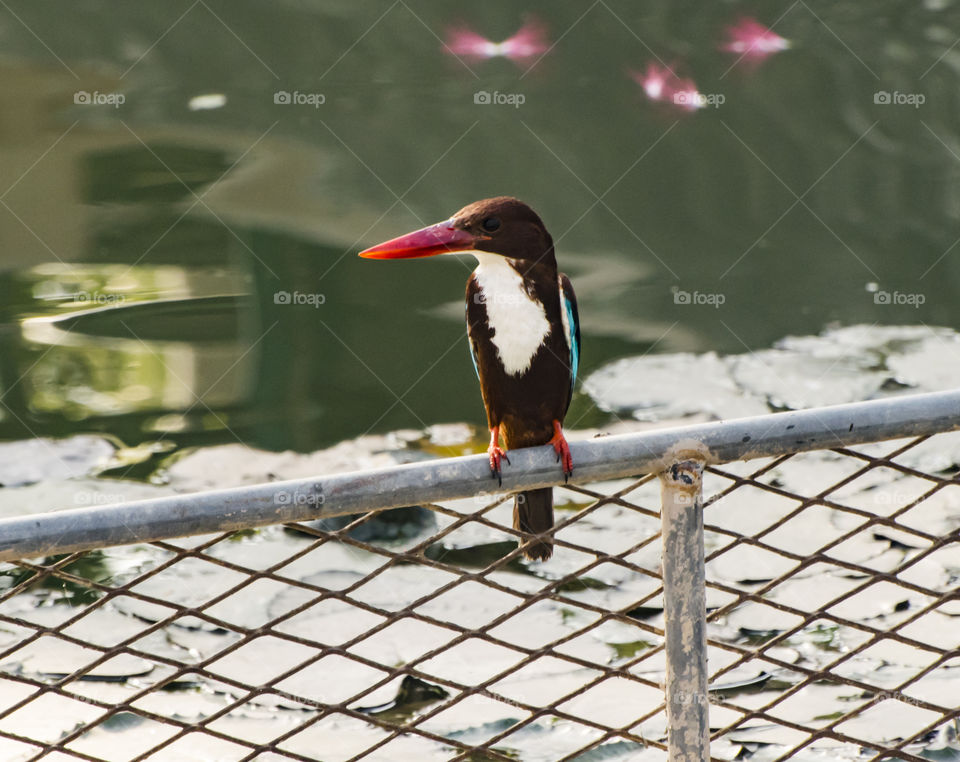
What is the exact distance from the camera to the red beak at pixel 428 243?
1.89m

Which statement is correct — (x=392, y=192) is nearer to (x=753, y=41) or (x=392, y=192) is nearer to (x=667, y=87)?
(x=667, y=87)

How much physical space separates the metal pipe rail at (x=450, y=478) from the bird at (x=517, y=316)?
27.0 inches

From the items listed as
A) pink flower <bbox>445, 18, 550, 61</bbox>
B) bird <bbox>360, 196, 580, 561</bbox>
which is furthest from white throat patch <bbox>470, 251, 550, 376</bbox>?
pink flower <bbox>445, 18, 550, 61</bbox>

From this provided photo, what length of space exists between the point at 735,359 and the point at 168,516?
12.0ft

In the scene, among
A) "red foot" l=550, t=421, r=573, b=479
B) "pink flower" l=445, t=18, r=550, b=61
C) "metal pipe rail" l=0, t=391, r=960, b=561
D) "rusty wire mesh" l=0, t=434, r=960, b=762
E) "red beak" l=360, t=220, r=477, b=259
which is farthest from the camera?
"pink flower" l=445, t=18, r=550, b=61

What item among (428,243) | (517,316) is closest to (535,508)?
(517,316)

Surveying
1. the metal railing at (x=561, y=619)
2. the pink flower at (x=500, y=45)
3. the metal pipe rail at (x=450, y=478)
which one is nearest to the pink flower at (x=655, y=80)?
the pink flower at (x=500, y=45)

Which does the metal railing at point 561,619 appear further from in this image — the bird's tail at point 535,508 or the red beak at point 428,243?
the red beak at point 428,243

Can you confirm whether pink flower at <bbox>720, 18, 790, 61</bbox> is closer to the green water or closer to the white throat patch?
the green water

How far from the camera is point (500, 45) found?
6492mm

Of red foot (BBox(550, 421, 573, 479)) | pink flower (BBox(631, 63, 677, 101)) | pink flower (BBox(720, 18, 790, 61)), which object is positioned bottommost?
red foot (BBox(550, 421, 573, 479))

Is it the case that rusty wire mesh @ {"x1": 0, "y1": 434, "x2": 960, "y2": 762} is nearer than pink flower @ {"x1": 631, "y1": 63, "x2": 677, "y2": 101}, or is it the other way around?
rusty wire mesh @ {"x1": 0, "y1": 434, "x2": 960, "y2": 762}

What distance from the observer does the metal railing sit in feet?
4.08

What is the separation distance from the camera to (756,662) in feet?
9.14
